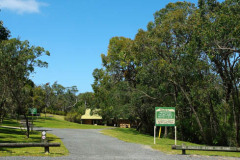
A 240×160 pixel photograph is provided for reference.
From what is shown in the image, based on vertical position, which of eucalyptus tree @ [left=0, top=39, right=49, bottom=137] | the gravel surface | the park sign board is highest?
eucalyptus tree @ [left=0, top=39, right=49, bottom=137]

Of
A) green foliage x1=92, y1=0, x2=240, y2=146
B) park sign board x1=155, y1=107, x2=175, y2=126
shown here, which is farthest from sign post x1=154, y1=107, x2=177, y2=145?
green foliage x1=92, y1=0, x2=240, y2=146

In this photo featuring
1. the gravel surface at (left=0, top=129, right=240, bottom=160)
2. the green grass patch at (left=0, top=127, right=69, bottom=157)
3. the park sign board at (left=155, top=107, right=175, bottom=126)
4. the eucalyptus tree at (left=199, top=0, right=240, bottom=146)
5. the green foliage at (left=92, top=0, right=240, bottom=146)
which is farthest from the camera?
the park sign board at (left=155, top=107, right=175, bottom=126)

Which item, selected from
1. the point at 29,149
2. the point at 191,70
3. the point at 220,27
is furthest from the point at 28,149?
the point at 191,70

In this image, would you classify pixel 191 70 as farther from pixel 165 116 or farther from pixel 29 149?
pixel 29 149

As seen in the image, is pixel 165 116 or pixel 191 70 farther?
pixel 191 70

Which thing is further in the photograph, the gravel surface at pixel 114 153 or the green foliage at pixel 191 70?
the green foliage at pixel 191 70

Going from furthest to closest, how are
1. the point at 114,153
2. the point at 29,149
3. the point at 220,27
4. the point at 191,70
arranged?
the point at 191,70 < the point at 220,27 < the point at 29,149 < the point at 114,153

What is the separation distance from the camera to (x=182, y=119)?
97.6 feet

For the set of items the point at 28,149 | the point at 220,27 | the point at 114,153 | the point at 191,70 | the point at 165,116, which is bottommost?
the point at 28,149

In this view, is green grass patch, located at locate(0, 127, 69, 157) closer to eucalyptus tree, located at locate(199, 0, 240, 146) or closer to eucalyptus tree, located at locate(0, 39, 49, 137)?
eucalyptus tree, located at locate(0, 39, 49, 137)

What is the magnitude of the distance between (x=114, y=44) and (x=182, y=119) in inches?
533

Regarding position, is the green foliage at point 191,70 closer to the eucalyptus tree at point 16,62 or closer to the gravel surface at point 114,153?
the gravel surface at point 114,153

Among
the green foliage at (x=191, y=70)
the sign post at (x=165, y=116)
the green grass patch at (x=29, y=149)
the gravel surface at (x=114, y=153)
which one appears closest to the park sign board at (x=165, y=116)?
the sign post at (x=165, y=116)

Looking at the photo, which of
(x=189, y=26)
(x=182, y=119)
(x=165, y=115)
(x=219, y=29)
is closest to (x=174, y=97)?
(x=182, y=119)
